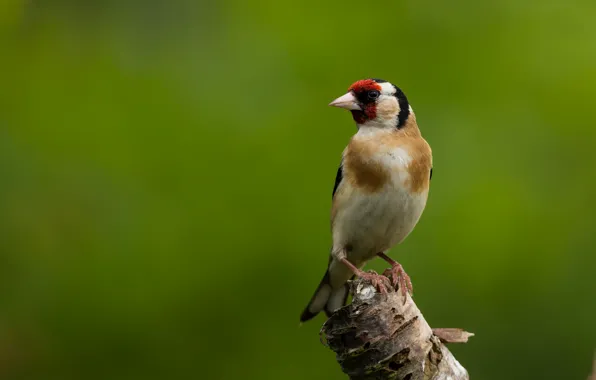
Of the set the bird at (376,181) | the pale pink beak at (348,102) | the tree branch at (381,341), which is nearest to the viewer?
the tree branch at (381,341)

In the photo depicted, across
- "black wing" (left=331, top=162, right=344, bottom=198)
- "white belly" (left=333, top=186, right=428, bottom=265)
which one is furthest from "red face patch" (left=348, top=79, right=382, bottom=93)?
"white belly" (left=333, top=186, right=428, bottom=265)

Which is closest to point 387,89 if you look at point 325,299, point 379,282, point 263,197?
point 263,197

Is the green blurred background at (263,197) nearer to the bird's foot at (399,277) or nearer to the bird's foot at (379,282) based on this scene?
the bird's foot at (399,277)

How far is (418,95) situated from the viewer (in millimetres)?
5359

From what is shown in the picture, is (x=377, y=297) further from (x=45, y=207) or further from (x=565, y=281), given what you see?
(x=45, y=207)

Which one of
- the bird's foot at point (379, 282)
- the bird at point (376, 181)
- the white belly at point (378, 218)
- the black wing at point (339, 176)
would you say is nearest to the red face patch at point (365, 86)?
the bird at point (376, 181)

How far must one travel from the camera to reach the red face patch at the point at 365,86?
4.55 meters

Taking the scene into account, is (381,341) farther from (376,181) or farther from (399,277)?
(376,181)

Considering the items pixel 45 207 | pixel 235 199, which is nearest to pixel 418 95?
pixel 235 199

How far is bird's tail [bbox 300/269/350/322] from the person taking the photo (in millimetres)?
4699

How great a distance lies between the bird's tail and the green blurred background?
175 millimetres

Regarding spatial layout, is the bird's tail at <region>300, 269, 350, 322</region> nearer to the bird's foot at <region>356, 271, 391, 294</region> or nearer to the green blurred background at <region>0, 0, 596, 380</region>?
the green blurred background at <region>0, 0, 596, 380</region>

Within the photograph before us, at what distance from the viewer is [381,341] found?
3.30m

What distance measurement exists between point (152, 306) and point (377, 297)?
6.49ft
